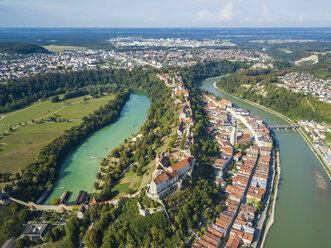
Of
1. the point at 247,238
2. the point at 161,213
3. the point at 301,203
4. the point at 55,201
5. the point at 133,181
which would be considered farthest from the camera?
the point at 133,181

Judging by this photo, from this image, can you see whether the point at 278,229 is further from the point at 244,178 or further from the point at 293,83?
the point at 293,83

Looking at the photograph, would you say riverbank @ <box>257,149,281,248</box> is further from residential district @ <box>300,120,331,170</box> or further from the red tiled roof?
the red tiled roof

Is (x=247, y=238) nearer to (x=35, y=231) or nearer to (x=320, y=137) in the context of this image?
(x=35, y=231)

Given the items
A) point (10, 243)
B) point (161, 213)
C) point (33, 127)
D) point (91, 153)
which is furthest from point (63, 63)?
point (161, 213)

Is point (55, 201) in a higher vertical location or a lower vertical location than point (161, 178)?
lower

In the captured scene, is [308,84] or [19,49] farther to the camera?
[19,49]

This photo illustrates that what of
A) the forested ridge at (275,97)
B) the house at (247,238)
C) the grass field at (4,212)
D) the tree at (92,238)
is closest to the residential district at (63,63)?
the forested ridge at (275,97)

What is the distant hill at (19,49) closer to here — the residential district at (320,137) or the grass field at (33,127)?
the grass field at (33,127)

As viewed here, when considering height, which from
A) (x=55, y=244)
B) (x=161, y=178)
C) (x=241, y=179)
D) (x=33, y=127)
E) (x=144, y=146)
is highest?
(x=161, y=178)

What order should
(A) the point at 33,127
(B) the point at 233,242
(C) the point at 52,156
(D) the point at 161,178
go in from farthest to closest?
(A) the point at 33,127 < (C) the point at 52,156 < (D) the point at 161,178 < (B) the point at 233,242
